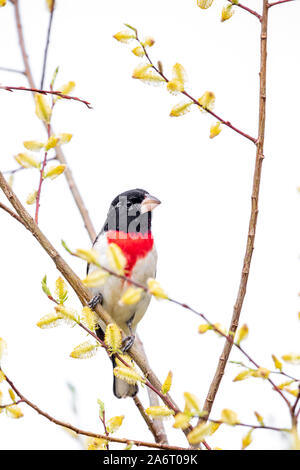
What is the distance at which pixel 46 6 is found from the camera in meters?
3.90

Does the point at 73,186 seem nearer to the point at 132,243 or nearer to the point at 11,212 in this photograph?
the point at 132,243

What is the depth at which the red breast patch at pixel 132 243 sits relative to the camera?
199 inches

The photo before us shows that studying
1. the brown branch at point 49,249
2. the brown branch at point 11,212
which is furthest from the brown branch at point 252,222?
the brown branch at point 11,212

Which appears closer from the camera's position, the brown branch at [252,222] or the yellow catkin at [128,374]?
the yellow catkin at [128,374]

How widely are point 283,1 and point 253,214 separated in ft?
3.06

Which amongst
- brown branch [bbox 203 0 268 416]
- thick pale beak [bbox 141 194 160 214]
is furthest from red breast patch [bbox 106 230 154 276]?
brown branch [bbox 203 0 268 416]

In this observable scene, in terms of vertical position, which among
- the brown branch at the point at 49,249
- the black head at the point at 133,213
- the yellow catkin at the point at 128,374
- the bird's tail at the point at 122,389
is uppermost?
the black head at the point at 133,213

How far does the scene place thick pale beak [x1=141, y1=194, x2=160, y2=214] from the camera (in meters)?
5.24

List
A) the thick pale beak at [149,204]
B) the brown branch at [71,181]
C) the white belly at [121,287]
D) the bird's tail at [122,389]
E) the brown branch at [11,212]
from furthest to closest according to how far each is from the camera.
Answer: the bird's tail at [122,389], the thick pale beak at [149,204], the white belly at [121,287], the brown branch at [71,181], the brown branch at [11,212]

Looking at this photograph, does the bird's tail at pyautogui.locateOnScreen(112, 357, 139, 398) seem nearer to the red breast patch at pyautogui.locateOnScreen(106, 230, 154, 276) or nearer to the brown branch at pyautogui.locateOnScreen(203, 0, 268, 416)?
the red breast patch at pyautogui.locateOnScreen(106, 230, 154, 276)

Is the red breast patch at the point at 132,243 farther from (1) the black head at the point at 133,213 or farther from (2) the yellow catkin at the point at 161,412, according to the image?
(2) the yellow catkin at the point at 161,412

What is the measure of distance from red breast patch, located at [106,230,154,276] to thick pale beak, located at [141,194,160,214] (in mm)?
221
